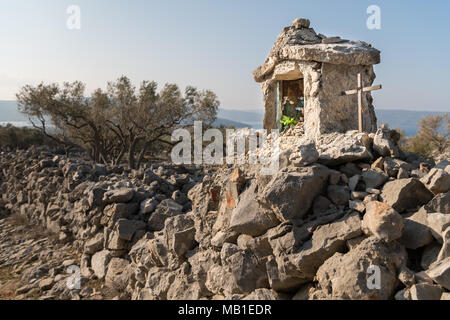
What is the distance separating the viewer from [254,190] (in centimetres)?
498

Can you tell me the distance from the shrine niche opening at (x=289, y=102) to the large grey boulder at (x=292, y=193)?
149 inches

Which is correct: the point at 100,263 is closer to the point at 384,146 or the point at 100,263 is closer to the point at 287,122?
the point at 287,122

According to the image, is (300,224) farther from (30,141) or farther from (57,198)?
(30,141)

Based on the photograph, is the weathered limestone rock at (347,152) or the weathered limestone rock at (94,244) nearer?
the weathered limestone rock at (347,152)

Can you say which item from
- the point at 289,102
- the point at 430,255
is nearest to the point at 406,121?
the point at 289,102

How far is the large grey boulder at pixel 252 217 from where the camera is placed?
177 inches

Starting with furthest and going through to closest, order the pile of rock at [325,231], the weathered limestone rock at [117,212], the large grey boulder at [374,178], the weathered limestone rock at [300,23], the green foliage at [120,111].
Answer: the green foliage at [120,111] → the weathered limestone rock at [117,212] → the weathered limestone rock at [300,23] → the large grey boulder at [374,178] → the pile of rock at [325,231]

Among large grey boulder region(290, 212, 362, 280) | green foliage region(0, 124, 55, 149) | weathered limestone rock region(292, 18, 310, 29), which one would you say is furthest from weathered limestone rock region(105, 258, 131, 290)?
green foliage region(0, 124, 55, 149)

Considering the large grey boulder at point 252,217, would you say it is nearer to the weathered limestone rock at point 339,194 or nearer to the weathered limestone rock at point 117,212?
the weathered limestone rock at point 339,194

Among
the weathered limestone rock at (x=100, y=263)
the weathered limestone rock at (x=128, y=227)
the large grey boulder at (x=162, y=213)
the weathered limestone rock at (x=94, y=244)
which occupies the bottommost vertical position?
the weathered limestone rock at (x=100, y=263)

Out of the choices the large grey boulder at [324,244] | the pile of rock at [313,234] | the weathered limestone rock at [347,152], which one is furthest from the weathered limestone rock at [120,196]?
the large grey boulder at [324,244]

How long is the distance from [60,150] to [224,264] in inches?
923

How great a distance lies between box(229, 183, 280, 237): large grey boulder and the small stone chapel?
8.72 feet

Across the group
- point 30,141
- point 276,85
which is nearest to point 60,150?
point 30,141
